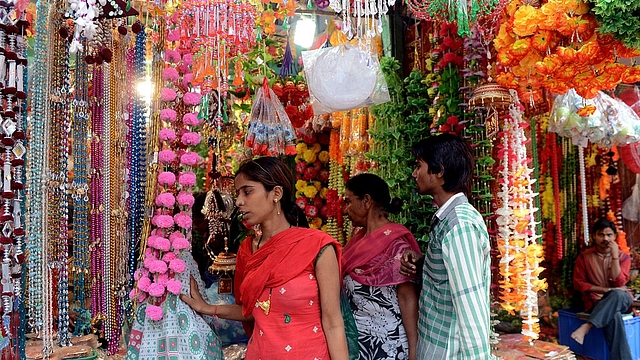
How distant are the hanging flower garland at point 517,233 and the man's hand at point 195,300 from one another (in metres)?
1.65

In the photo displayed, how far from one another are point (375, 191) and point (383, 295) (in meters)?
0.53

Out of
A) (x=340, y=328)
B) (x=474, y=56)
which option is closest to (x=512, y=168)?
(x=474, y=56)

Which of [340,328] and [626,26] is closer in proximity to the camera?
[340,328]

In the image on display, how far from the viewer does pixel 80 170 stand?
2.14 metres

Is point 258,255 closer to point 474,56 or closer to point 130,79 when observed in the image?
point 130,79

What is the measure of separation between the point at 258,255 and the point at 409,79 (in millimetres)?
1846

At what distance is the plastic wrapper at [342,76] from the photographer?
2674 millimetres

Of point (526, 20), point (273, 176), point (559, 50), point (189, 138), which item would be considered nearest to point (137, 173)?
point (189, 138)

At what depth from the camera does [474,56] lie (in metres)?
2.83

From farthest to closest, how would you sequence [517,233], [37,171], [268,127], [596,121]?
[596,121] < [268,127] < [517,233] < [37,171]

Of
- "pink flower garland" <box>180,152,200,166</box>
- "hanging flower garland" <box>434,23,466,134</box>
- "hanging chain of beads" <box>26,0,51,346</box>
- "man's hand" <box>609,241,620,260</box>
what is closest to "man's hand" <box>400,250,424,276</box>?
"pink flower garland" <box>180,152,200,166</box>

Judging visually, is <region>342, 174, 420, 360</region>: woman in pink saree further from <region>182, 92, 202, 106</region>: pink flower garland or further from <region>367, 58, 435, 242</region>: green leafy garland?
<region>182, 92, 202, 106</region>: pink flower garland

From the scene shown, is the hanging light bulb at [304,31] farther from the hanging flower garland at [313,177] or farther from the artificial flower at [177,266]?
the artificial flower at [177,266]

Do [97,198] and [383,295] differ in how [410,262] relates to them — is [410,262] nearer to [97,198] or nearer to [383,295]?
[383,295]
